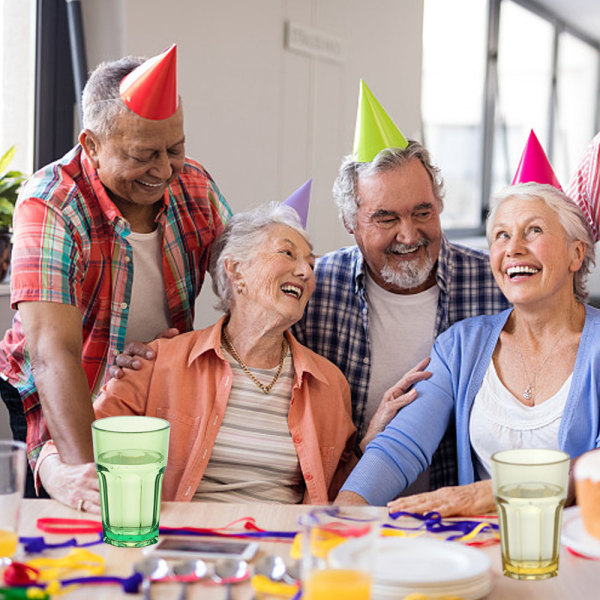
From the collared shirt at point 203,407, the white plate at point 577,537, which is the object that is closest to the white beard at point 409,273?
the collared shirt at point 203,407

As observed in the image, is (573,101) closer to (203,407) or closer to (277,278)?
(277,278)

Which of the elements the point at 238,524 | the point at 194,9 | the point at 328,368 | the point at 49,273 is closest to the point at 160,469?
the point at 238,524

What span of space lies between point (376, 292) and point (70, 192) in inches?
34.9

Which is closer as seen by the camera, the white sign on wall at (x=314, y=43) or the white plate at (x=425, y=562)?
the white plate at (x=425, y=562)

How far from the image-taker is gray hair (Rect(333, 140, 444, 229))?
91.5 inches

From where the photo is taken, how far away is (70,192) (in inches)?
78.4

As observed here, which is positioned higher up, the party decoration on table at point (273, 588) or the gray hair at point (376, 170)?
the gray hair at point (376, 170)

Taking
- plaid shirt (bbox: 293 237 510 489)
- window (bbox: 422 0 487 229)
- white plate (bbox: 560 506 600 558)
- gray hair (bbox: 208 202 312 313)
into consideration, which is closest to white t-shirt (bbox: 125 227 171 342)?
gray hair (bbox: 208 202 312 313)

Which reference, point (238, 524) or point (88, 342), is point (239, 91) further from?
point (238, 524)

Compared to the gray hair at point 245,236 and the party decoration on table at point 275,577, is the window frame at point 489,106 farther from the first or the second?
the party decoration on table at point 275,577

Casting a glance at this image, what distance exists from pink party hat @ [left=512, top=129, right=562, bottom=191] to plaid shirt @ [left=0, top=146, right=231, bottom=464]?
0.80 meters

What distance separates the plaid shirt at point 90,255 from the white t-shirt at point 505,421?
82 cm

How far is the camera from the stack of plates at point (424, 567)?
1050mm

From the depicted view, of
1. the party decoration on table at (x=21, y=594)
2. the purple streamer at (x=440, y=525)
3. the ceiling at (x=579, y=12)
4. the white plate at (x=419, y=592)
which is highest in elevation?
the ceiling at (x=579, y=12)
